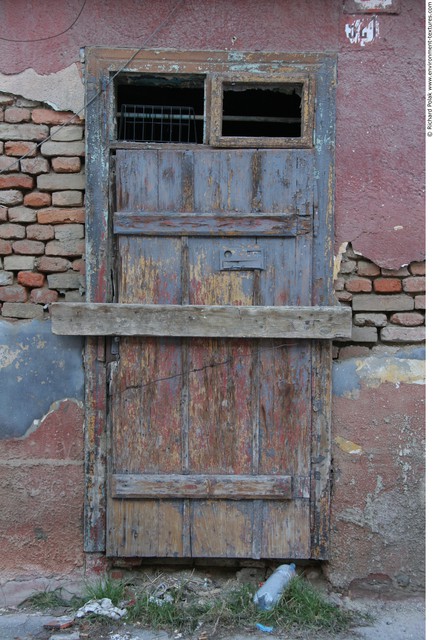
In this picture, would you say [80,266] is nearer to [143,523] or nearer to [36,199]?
[36,199]

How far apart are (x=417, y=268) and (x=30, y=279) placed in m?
1.91

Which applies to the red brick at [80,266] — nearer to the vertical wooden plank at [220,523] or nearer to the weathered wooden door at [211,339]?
the weathered wooden door at [211,339]

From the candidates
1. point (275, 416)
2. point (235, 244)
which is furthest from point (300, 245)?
point (275, 416)

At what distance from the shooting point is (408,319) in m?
3.07

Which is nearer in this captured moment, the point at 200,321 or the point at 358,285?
the point at 200,321

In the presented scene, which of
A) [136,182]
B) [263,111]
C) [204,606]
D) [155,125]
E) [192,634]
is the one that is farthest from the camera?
[263,111]

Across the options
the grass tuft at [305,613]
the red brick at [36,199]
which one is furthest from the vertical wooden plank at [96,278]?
the grass tuft at [305,613]

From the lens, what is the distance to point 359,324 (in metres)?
3.07

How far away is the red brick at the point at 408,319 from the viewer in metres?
3.07

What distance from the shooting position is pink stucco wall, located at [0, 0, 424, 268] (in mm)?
3012

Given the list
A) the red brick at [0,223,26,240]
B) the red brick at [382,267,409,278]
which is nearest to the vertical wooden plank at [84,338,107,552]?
the red brick at [0,223,26,240]

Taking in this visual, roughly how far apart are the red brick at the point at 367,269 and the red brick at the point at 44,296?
151cm

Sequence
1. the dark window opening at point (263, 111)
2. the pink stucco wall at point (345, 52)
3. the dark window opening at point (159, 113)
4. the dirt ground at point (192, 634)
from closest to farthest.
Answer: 1. the dirt ground at point (192, 634)
2. the pink stucco wall at point (345, 52)
3. the dark window opening at point (159, 113)
4. the dark window opening at point (263, 111)

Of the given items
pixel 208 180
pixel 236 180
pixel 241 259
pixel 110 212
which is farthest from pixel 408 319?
pixel 110 212
